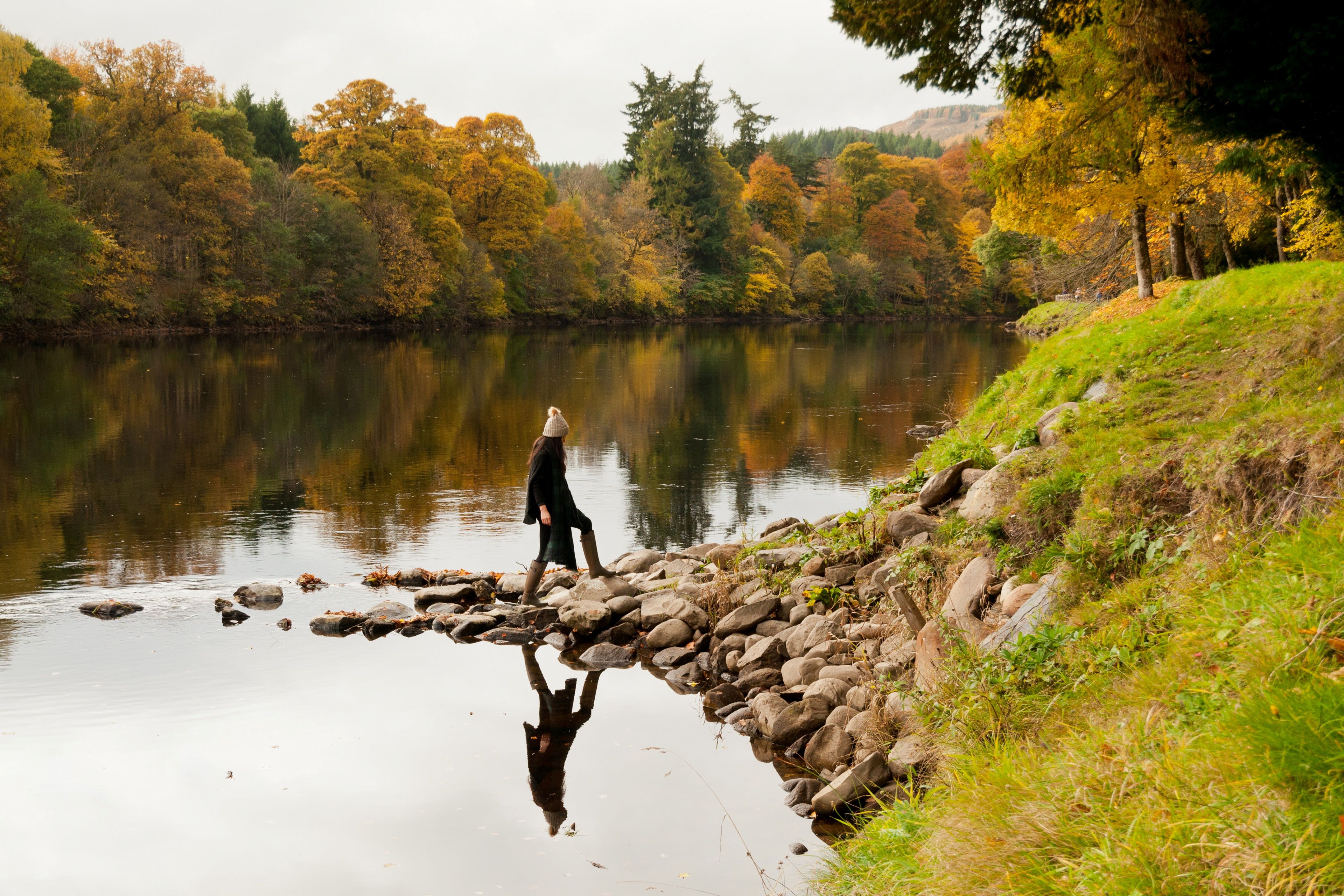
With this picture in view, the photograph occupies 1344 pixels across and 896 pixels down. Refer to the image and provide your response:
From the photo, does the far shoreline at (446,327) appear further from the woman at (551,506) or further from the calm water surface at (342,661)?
the woman at (551,506)

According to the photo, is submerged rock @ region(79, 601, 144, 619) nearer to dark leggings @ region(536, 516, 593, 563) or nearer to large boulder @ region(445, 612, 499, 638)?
large boulder @ region(445, 612, 499, 638)

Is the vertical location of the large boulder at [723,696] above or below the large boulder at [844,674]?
below

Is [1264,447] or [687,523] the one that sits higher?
[1264,447]

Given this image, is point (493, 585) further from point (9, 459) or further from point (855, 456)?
point (9, 459)

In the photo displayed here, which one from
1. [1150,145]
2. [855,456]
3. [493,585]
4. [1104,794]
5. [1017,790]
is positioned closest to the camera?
[1104,794]

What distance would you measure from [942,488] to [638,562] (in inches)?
174

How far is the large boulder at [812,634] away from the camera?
8.91 meters

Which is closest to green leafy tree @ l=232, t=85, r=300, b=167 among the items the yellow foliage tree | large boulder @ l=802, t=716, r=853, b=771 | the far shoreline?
the far shoreline

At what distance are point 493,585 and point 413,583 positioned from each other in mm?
1043

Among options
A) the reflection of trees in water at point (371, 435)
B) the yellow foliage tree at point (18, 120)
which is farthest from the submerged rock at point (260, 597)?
the yellow foliage tree at point (18, 120)

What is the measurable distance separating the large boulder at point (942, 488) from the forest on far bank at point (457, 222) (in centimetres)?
741

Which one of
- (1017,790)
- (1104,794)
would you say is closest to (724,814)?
(1017,790)

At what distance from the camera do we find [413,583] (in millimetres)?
12602

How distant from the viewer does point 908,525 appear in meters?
9.77
